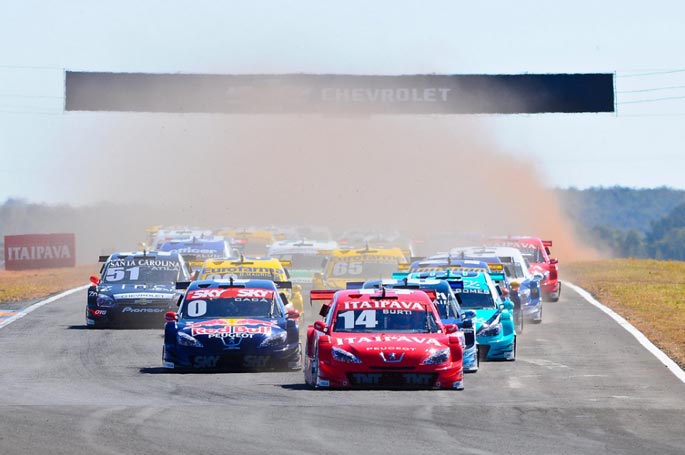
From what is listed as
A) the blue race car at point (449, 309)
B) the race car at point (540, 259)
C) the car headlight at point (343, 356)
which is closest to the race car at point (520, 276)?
the race car at point (540, 259)

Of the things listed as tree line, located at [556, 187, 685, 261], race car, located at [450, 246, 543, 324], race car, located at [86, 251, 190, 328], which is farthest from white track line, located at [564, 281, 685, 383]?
tree line, located at [556, 187, 685, 261]

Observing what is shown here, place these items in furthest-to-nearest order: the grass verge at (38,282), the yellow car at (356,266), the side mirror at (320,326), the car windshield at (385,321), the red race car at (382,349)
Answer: the grass verge at (38,282) < the yellow car at (356,266) < the car windshield at (385,321) < the side mirror at (320,326) < the red race car at (382,349)

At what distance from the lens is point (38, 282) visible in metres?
46.1

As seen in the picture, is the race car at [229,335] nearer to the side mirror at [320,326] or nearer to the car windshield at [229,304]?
the car windshield at [229,304]

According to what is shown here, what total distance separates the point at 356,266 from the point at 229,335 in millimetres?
9508

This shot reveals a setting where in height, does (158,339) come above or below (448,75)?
below

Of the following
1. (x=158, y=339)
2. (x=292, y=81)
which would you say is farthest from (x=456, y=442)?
(x=292, y=81)

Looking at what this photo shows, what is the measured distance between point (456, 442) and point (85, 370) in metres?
8.41

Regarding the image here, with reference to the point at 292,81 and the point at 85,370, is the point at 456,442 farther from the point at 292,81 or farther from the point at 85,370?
the point at 292,81

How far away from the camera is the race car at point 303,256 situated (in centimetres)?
3262

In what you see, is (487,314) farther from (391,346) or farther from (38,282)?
(38,282)

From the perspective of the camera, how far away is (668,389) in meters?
18.0

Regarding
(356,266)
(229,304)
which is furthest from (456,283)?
(356,266)

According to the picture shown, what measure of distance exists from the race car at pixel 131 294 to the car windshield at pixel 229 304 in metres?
5.84
